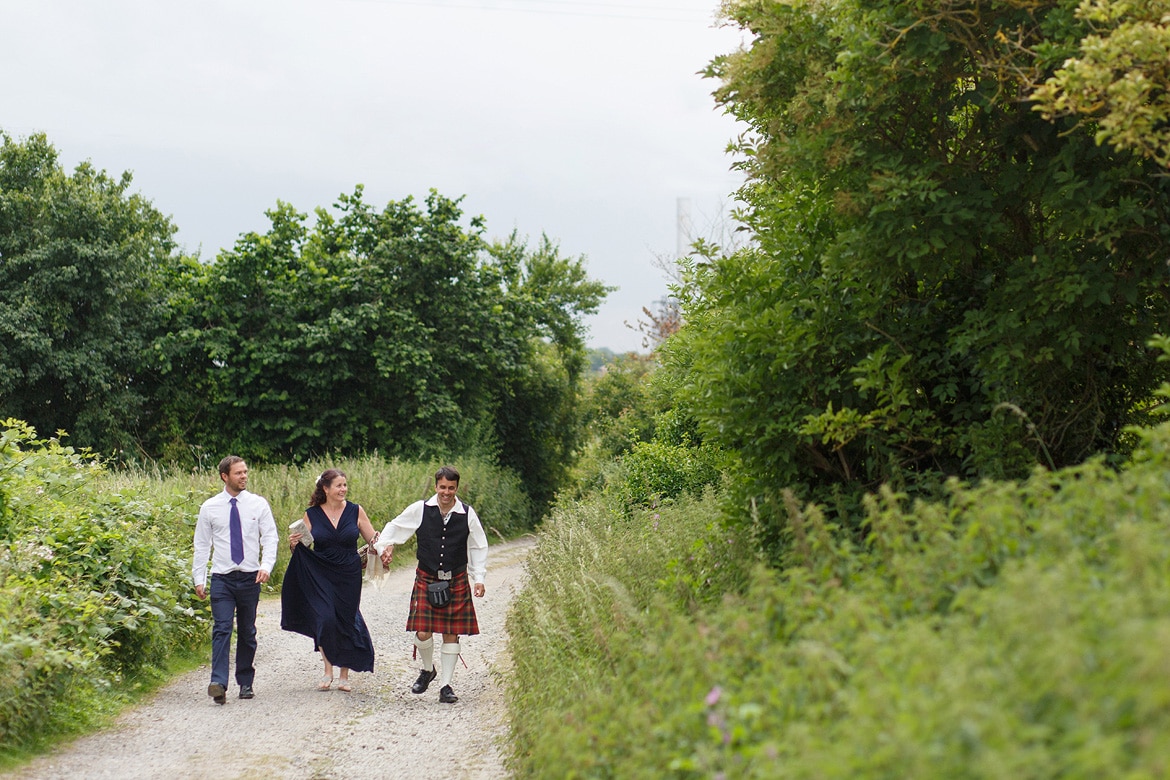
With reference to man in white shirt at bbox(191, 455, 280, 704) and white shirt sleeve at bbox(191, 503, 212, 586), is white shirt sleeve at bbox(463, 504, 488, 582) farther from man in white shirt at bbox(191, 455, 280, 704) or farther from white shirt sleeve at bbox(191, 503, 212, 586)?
white shirt sleeve at bbox(191, 503, 212, 586)

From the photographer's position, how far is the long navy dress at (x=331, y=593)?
941 centimetres

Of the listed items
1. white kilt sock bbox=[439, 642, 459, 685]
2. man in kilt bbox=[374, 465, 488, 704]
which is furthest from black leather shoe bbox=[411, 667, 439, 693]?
white kilt sock bbox=[439, 642, 459, 685]

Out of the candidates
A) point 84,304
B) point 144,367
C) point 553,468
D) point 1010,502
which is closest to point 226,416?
point 144,367

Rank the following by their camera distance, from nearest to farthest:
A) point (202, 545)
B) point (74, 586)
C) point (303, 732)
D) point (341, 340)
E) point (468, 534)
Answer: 1. point (303, 732)
2. point (74, 586)
3. point (202, 545)
4. point (468, 534)
5. point (341, 340)

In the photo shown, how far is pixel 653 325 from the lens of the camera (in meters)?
43.6

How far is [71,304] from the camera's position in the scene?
29.6 m

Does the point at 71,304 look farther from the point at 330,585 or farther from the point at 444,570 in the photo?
the point at 444,570

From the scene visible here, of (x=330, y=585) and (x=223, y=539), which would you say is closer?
(x=223, y=539)

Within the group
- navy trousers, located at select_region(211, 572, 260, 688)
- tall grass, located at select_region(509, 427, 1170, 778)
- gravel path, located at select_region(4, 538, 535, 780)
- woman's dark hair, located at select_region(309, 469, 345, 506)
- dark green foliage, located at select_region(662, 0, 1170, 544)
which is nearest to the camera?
tall grass, located at select_region(509, 427, 1170, 778)

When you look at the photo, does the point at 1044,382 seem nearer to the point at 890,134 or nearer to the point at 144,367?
the point at 890,134

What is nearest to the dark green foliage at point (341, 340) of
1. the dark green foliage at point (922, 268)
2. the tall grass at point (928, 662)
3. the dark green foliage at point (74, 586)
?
the dark green foliage at point (74, 586)

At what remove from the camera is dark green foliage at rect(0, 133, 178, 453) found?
28531 mm

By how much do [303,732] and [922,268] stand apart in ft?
17.8

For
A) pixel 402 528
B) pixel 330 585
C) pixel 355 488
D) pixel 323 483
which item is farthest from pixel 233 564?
pixel 355 488
